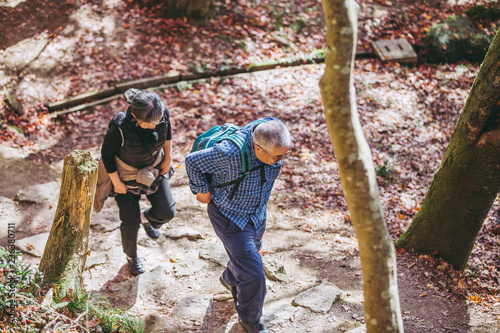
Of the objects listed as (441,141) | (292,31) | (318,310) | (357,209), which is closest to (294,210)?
(318,310)

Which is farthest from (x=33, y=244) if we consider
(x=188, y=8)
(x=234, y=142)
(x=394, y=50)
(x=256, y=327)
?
(x=394, y=50)

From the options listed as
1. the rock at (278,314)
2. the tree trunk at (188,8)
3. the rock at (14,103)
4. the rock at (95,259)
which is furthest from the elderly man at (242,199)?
the tree trunk at (188,8)

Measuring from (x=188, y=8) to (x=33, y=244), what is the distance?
273 inches

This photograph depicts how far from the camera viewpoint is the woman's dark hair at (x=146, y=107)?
3592 millimetres

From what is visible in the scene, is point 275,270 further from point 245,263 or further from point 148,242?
point 148,242

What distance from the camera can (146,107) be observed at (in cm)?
360

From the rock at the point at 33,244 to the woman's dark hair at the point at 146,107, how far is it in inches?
88.9

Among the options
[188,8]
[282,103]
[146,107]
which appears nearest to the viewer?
[146,107]

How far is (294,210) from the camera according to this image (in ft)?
20.4

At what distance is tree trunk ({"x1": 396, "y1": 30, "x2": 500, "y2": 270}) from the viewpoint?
155 inches

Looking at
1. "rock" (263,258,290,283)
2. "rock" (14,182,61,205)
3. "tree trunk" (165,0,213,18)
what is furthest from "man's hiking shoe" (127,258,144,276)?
"tree trunk" (165,0,213,18)

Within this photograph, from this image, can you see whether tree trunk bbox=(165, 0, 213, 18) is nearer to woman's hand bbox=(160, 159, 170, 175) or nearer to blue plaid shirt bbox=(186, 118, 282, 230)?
woman's hand bbox=(160, 159, 170, 175)

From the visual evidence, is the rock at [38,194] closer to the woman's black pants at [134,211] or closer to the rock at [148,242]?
the rock at [148,242]

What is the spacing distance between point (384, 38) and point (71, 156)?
870 cm
